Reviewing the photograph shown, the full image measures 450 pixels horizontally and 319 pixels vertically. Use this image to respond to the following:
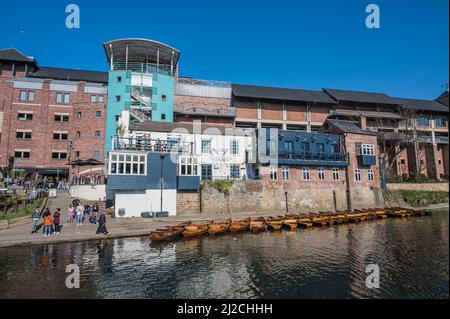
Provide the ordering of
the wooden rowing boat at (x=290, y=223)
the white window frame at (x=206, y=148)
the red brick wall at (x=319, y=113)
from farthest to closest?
the red brick wall at (x=319, y=113), the white window frame at (x=206, y=148), the wooden rowing boat at (x=290, y=223)

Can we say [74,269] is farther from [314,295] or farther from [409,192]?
[409,192]

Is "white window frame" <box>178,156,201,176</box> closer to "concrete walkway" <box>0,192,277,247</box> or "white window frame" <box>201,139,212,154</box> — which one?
"concrete walkway" <box>0,192,277,247</box>

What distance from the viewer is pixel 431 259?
14.3m

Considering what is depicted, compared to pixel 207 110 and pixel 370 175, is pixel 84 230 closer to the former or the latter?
pixel 207 110

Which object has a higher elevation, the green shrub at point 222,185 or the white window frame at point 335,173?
the white window frame at point 335,173

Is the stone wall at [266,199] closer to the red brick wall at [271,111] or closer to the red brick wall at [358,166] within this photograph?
the red brick wall at [358,166]

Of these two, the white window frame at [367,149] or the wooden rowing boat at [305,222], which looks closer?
the wooden rowing boat at [305,222]

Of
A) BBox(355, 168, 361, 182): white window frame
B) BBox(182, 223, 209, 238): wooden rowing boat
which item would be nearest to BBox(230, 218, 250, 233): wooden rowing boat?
BBox(182, 223, 209, 238): wooden rowing boat

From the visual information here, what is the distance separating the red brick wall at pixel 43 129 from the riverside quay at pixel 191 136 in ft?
0.57

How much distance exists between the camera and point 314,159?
3769 centimetres

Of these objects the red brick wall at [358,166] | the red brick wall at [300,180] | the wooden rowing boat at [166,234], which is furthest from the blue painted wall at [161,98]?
the red brick wall at [358,166]

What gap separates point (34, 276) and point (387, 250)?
773 inches

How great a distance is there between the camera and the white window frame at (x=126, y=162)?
86.2ft

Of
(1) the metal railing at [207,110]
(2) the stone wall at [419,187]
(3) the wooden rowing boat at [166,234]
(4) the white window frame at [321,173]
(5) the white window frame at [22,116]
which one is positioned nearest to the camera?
(3) the wooden rowing boat at [166,234]
